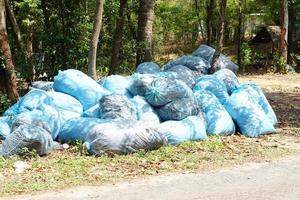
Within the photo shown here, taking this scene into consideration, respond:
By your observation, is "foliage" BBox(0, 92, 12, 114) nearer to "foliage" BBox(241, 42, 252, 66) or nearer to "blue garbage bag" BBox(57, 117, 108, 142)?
"blue garbage bag" BBox(57, 117, 108, 142)

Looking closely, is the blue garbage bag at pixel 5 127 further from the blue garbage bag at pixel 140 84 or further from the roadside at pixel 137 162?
the blue garbage bag at pixel 140 84

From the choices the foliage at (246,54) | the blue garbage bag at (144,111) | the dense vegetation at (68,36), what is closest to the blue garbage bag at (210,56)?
the dense vegetation at (68,36)

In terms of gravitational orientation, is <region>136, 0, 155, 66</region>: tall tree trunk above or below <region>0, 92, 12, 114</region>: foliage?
above

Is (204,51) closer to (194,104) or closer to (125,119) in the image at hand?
(194,104)

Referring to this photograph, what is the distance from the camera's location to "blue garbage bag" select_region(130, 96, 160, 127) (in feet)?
24.9

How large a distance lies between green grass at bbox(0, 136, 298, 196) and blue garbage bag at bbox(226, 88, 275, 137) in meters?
0.60

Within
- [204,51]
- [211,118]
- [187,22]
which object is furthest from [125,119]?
[187,22]

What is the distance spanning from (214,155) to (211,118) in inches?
50.3

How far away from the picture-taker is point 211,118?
8047mm

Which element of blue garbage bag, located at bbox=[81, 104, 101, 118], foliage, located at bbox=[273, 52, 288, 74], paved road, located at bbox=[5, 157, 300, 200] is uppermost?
blue garbage bag, located at bbox=[81, 104, 101, 118]

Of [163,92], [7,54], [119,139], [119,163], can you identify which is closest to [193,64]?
[163,92]

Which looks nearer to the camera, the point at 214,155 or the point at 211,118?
the point at 214,155

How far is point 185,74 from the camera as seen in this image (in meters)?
9.27

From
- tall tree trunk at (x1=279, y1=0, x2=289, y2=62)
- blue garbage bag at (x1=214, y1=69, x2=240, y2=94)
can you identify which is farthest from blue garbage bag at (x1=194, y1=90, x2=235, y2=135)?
tall tree trunk at (x1=279, y1=0, x2=289, y2=62)
